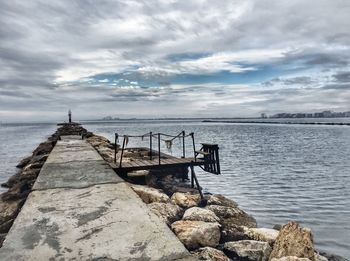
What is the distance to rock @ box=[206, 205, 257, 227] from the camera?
30.0ft

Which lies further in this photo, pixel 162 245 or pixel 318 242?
pixel 318 242

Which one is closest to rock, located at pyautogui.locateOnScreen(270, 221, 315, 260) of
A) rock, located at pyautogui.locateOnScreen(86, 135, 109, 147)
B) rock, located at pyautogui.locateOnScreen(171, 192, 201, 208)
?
rock, located at pyautogui.locateOnScreen(171, 192, 201, 208)

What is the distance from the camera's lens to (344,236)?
9.67 m

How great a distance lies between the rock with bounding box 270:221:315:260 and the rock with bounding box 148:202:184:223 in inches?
106

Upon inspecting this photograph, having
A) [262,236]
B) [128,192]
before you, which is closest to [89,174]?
[128,192]

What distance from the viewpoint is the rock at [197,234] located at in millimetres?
6902

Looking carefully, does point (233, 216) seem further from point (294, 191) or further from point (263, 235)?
point (294, 191)

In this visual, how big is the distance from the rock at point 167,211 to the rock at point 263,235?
181cm

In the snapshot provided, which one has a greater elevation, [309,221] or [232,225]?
[232,225]

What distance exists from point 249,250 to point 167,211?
8.26 feet

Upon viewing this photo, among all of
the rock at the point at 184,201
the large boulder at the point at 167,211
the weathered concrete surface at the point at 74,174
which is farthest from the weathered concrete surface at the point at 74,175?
the rock at the point at 184,201

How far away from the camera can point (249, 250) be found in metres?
6.86

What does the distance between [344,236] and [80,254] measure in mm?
8234

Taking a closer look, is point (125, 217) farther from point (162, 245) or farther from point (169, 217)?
point (169, 217)
